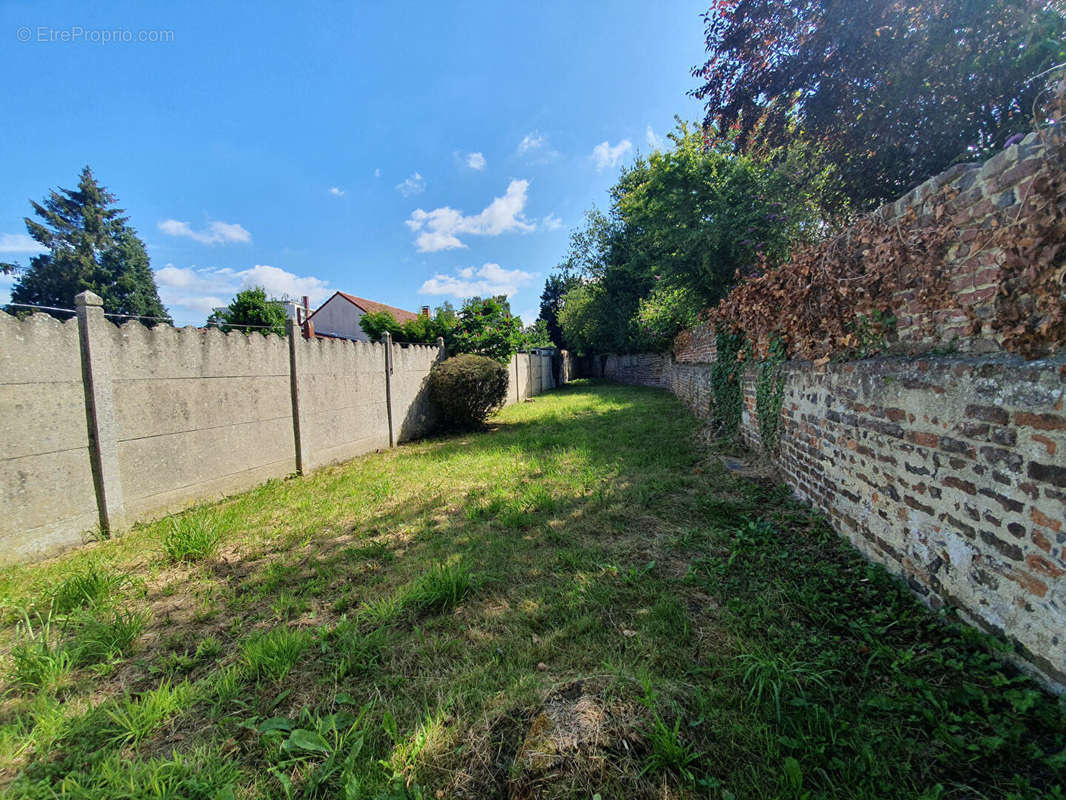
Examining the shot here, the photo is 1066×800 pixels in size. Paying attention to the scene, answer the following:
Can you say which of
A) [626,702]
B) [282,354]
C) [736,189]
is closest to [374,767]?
[626,702]

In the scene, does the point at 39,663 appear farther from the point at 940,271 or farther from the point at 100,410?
the point at 940,271

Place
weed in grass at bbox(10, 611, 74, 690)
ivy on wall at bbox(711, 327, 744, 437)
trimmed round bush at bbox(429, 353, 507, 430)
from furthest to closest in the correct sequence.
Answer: trimmed round bush at bbox(429, 353, 507, 430) → ivy on wall at bbox(711, 327, 744, 437) → weed in grass at bbox(10, 611, 74, 690)

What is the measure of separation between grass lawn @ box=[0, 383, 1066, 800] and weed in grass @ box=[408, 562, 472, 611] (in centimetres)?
1

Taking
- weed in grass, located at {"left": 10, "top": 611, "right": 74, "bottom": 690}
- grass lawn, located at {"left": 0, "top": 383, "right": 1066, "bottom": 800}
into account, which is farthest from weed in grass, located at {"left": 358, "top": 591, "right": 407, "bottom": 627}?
weed in grass, located at {"left": 10, "top": 611, "right": 74, "bottom": 690}

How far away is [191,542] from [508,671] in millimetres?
2727

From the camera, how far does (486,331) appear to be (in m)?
8.98

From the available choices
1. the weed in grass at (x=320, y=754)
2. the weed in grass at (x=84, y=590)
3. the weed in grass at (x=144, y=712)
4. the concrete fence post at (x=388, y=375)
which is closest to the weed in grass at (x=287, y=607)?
the weed in grass at (x=144, y=712)

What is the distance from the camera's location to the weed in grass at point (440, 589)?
7.61 feet

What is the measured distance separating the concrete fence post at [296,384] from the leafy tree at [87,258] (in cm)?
2888

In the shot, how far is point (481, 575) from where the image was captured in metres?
2.53

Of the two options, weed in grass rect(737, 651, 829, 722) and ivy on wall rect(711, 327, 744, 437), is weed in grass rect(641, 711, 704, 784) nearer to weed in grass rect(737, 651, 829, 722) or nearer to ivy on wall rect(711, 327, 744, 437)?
weed in grass rect(737, 651, 829, 722)

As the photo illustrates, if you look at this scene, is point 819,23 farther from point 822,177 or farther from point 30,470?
point 30,470

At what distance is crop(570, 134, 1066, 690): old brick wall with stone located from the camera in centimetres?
143

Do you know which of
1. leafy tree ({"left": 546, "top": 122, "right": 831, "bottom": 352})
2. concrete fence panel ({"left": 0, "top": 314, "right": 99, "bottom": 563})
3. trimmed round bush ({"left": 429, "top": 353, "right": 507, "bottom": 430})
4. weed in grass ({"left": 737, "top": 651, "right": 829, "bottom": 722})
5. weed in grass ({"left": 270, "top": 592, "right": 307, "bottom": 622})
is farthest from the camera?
trimmed round bush ({"left": 429, "top": 353, "right": 507, "bottom": 430})
